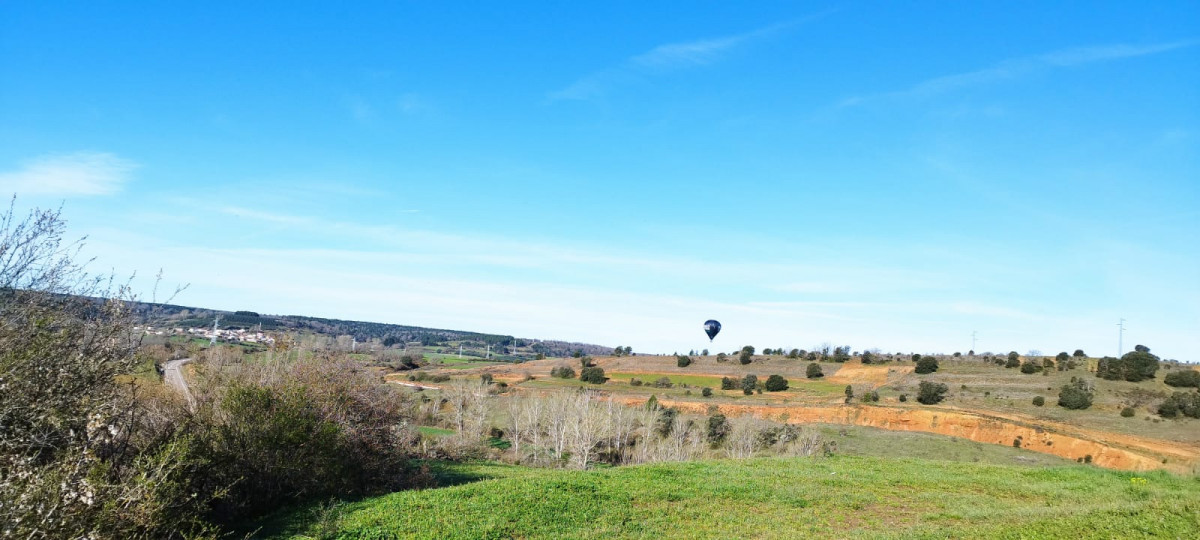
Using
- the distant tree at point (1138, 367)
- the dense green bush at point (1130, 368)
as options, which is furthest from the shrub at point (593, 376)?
the distant tree at point (1138, 367)

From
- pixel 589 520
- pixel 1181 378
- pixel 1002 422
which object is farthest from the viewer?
pixel 1181 378

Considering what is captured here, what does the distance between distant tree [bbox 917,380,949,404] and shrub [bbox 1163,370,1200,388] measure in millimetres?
17756

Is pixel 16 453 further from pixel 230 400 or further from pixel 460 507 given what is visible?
pixel 460 507

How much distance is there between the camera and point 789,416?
59.0 m

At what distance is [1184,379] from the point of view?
182 feet

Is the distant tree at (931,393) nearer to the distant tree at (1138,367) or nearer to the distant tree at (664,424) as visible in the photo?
the distant tree at (1138,367)

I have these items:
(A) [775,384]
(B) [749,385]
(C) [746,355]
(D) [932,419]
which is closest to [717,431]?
(D) [932,419]

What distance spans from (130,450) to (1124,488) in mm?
22184

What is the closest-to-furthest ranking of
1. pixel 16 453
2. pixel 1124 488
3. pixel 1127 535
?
1. pixel 16 453
2. pixel 1127 535
3. pixel 1124 488

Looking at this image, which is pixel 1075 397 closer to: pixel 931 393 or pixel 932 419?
pixel 932 419

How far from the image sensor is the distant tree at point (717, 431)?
47588mm

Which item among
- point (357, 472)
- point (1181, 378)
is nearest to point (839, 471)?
point (357, 472)

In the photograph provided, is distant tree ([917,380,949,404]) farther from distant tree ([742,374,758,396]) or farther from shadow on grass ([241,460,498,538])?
shadow on grass ([241,460,498,538])

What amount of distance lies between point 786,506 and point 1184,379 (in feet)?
204
